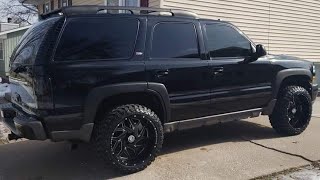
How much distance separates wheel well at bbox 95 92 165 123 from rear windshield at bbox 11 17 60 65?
954 mm

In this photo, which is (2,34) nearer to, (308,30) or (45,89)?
(308,30)

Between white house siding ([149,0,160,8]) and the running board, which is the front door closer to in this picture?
the running board

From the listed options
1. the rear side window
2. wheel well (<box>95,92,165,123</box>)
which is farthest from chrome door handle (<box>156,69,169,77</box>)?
Result: the rear side window

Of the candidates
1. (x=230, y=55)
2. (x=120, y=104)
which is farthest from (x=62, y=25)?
(x=230, y=55)

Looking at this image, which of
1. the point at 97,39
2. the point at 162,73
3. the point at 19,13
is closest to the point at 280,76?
the point at 162,73

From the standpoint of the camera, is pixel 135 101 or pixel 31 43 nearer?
pixel 31 43

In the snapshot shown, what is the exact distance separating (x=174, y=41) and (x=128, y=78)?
0.93 metres

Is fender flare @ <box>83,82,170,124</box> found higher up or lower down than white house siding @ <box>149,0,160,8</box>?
lower down

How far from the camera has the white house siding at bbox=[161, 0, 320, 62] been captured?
1180cm

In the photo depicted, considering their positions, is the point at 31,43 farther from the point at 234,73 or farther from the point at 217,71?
the point at 234,73

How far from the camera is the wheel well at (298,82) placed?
21.7 ft

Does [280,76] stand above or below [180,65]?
below

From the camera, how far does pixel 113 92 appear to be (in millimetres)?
4676

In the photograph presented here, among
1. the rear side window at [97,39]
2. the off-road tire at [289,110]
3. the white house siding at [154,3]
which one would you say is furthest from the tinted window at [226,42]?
the white house siding at [154,3]
